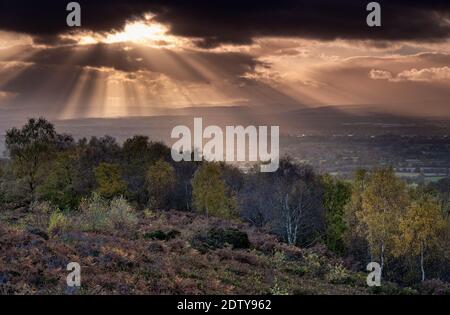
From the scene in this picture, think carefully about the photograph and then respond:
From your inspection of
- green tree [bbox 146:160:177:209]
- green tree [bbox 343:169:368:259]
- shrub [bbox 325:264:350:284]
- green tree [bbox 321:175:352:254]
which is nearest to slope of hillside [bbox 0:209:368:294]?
shrub [bbox 325:264:350:284]

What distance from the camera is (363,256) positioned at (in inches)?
2552

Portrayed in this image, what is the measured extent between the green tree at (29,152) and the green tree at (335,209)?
43.5 metres

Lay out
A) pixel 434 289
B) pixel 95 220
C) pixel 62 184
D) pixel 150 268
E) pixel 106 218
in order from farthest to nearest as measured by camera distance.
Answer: pixel 62 184
pixel 434 289
pixel 106 218
pixel 95 220
pixel 150 268

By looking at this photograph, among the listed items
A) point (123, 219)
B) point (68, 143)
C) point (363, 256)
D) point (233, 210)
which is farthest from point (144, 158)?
point (123, 219)

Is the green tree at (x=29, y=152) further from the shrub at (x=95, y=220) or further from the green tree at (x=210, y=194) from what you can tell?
the shrub at (x=95, y=220)

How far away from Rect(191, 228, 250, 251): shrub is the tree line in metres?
26.6

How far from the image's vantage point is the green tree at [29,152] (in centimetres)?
6384

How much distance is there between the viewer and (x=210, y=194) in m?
68.8

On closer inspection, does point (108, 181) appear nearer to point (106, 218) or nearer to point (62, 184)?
point (62, 184)

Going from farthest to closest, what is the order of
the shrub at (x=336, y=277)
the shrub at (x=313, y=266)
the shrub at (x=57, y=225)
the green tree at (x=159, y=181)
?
the green tree at (x=159, y=181) < the shrub at (x=57, y=225) < the shrub at (x=313, y=266) < the shrub at (x=336, y=277)

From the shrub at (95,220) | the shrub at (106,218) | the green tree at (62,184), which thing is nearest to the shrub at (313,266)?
the shrub at (106,218)

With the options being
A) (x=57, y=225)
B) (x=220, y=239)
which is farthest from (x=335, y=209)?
(x=57, y=225)

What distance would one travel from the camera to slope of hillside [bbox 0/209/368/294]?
1614cm

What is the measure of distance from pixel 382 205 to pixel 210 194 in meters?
25.5
